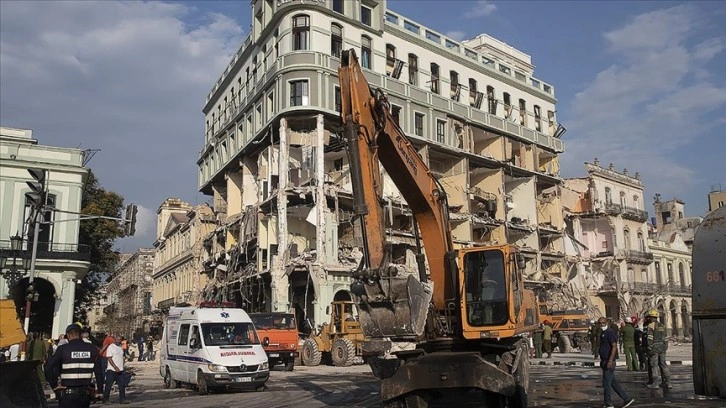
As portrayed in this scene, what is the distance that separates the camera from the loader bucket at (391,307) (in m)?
9.27

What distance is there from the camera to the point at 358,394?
1541cm

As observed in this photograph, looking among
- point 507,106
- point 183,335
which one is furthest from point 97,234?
point 507,106

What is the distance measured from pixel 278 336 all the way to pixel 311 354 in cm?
316

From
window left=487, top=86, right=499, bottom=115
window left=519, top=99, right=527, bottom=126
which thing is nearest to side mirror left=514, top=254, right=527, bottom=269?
window left=487, top=86, right=499, bottom=115

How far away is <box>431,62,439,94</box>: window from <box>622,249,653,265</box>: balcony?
2717 cm

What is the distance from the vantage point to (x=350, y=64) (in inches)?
418

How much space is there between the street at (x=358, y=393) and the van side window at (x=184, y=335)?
1.38 metres

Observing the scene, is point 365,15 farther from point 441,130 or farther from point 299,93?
point 441,130

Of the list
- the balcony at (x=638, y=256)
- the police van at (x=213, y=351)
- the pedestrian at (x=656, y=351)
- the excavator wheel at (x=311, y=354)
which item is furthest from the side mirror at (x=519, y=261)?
the balcony at (x=638, y=256)

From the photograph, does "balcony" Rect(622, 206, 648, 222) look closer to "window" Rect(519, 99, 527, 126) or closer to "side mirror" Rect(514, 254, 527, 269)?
"window" Rect(519, 99, 527, 126)

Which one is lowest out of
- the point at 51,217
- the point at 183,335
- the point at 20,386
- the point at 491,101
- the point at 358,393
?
the point at 358,393

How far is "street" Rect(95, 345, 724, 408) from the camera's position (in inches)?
518

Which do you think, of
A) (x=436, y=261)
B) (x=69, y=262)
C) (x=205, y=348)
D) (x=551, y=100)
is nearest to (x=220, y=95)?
(x=69, y=262)

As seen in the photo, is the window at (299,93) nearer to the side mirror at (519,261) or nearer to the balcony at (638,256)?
the side mirror at (519,261)
